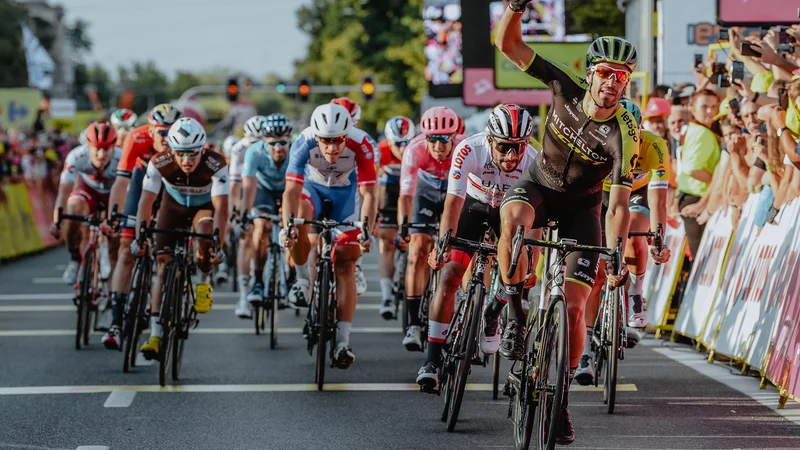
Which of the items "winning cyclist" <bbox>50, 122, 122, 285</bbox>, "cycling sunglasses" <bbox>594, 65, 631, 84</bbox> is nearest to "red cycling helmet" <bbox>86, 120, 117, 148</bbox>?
"winning cyclist" <bbox>50, 122, 122, 285</bbox>

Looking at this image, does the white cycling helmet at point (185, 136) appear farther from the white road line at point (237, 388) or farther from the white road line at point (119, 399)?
the white road line at point (119, 399)

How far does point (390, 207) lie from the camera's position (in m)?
15.9

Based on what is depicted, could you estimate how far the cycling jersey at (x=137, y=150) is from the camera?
1325 centimetres

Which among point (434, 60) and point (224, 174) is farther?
point (434, 60)

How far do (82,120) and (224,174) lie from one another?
2360 inches

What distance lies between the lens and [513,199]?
319 inches

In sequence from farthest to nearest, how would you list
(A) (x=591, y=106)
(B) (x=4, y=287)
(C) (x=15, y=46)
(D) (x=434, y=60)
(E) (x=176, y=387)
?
(C) (x=15, y=46) < (D) (x=434, y=60) < (B) (x=4, y=287) < (E) (x=176, y=387) < (A) (x=591, y=106)

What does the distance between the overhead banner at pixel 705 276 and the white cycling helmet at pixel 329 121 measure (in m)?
3.47

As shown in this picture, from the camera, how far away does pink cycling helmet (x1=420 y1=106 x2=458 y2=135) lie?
38.8 feet

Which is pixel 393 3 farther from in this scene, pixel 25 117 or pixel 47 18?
pixel 47 18

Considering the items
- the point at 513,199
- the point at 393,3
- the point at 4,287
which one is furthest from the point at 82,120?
the point at 513,199

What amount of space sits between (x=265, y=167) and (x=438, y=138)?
385 cm

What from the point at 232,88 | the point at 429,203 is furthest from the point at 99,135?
the point at 232,88

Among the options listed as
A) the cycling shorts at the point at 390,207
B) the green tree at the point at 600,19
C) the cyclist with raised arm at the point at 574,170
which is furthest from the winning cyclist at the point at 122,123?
the green tree at the point at 600,19
